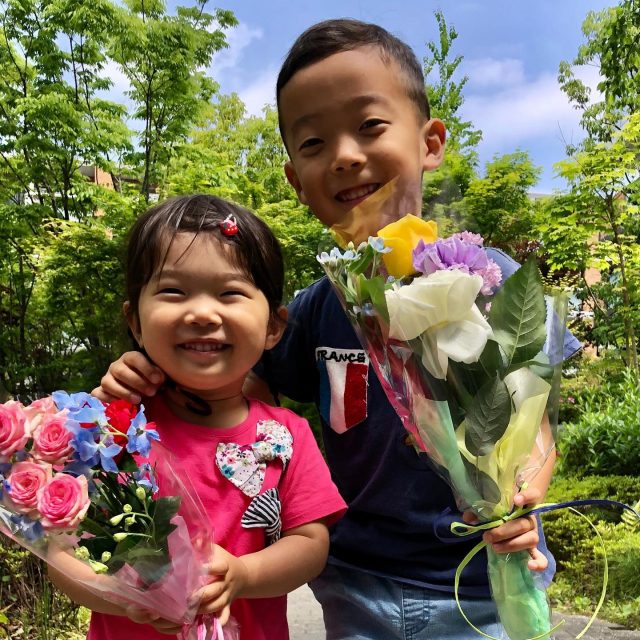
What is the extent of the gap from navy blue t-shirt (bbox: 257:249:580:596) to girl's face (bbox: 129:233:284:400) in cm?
35

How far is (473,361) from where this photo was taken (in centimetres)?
118

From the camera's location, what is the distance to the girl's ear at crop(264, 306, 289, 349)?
1.71m

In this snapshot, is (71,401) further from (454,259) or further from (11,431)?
(454,259)

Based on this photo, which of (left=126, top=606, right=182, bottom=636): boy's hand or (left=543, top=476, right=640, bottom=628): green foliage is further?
(left=543, top=476, right=640, bottom=628): green foliage

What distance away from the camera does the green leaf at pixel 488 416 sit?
3.84 ft

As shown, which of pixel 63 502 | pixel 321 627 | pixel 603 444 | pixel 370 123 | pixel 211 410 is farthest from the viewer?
pixel 603 444

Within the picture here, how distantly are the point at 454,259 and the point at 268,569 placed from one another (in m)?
0.75

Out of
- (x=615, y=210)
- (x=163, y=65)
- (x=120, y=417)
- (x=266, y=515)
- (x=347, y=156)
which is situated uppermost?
(x=163, y=65)

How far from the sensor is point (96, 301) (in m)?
6.71

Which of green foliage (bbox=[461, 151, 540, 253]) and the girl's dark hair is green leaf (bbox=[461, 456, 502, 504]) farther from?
green foliage (bbox=[461, 151, 540, 253])

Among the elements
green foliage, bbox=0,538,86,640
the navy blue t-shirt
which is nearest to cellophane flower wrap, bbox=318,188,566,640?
the navy blue t-shirt

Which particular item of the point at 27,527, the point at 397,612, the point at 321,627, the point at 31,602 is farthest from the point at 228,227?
the point at 321,627

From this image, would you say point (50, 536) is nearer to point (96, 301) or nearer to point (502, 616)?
point (502, 616)

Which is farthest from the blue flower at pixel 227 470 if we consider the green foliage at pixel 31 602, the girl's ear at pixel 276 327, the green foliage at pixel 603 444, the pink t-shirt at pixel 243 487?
the green foliage at pixel 603 444
